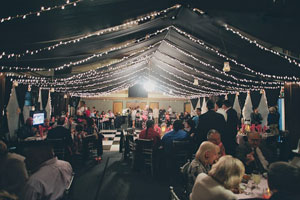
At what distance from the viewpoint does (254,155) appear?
2.95 metres

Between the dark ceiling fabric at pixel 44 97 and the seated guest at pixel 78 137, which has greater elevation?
the dark ceiling fabric at pixel 44 97

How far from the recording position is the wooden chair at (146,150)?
463cm

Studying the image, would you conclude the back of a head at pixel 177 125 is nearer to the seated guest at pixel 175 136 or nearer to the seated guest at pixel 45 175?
the seated guest at pixel 175 136

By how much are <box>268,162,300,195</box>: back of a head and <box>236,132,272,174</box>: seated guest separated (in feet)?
4.73

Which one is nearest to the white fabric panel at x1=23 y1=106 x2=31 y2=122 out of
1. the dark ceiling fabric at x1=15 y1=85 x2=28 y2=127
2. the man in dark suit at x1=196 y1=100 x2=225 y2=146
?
the dark ceiling fabric at x1=15 y1=85 x2=28 y2=127

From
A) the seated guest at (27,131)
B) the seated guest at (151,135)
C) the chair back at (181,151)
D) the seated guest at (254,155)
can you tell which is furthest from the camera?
the seated guest at (27,131)

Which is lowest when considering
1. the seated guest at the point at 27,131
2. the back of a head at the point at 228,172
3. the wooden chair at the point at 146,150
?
the wooden chair at the point at 146,150

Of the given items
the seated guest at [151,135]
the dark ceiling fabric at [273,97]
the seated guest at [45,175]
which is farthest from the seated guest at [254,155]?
the dark ceiling fabric at [273,97]

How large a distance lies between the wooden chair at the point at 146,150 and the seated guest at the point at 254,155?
204cm

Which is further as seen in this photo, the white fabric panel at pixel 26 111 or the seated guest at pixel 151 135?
the white fabric panel at pixel 26 111

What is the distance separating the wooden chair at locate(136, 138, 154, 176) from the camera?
182 inches

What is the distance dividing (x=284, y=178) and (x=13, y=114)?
802 cm

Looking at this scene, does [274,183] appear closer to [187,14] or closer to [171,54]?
[187,14]

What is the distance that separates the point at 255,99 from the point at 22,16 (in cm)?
1017
